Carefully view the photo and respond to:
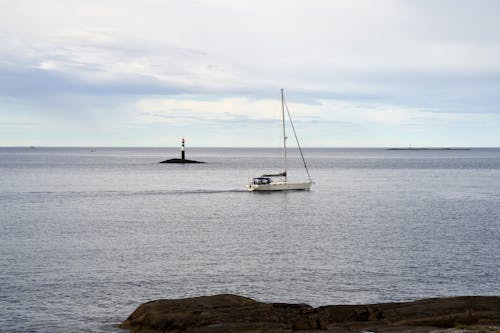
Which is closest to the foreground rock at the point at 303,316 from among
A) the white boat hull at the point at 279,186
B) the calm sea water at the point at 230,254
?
the calm sea water at the point at 230,254

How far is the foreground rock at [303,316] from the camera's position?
2419 centimetres

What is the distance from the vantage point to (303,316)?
2570 centimetres

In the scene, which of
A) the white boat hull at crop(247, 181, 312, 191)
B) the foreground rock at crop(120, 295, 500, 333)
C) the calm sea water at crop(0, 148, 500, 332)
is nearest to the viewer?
the foreground rock at crop(120, 295, 500, 333)

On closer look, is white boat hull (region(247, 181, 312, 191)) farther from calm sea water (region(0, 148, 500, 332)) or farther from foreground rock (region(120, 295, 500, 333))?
foreground rock (region(120, 295, 500, 333))

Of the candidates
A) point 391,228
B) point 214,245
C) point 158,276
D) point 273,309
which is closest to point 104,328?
point 273,309

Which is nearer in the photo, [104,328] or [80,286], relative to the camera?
[104,328]

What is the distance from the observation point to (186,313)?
82.8ft

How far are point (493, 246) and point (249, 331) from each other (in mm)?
32273

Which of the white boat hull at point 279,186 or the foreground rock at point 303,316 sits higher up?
the white boat hull at point 279,186

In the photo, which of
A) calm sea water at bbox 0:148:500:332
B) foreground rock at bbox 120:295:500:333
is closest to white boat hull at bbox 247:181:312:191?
calm sea water at bbox 0:148:500:332

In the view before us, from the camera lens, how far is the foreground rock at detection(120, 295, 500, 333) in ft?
79.4

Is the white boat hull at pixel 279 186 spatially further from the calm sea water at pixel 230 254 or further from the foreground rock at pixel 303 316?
the foreground rock at pixel 303 316

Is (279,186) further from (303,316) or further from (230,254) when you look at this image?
(303,316)

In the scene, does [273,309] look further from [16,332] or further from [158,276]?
[158,276]
